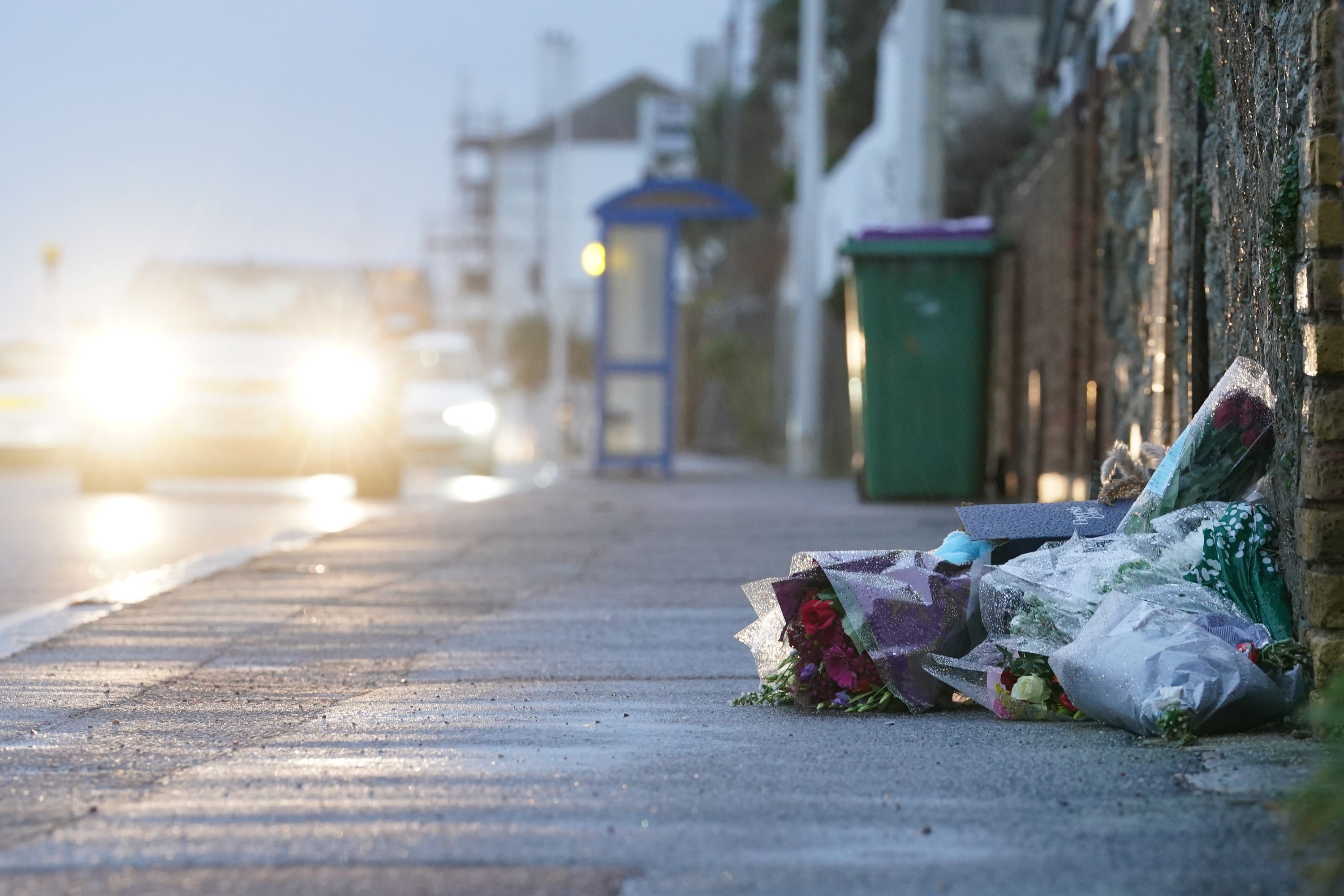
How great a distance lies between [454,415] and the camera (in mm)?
21859

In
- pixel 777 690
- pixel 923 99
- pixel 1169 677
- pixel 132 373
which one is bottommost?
pixel 777 690

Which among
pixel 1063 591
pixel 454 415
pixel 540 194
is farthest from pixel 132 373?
pixel 540 194

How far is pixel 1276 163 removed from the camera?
15.4 feet

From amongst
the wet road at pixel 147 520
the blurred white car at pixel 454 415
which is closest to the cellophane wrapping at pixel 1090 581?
the wet road at pixel 147 520

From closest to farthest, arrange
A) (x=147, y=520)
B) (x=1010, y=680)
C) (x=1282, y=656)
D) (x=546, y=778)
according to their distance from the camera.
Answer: (x=546, y=778)
(x=1282, y=656)
(x=1010, y=680)
(x=147, y=520)

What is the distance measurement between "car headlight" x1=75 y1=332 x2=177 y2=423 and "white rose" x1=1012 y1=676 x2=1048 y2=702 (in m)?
11.5

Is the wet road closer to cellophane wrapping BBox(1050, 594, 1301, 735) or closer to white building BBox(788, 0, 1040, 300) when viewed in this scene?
white building BBox(788, 0, 1040, 300)

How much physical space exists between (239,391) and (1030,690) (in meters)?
11.3

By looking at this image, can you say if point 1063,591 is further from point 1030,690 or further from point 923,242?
point 923,242

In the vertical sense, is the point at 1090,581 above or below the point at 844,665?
above

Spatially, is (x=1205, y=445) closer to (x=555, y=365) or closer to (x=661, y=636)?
(x=661, y=636)

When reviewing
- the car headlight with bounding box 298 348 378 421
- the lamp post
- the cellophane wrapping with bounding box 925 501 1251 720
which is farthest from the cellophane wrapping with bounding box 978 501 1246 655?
the lamp post

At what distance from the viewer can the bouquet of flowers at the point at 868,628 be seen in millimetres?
4852

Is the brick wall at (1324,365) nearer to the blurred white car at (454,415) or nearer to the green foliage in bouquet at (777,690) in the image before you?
the green foliage in bouquet at (777,690)
